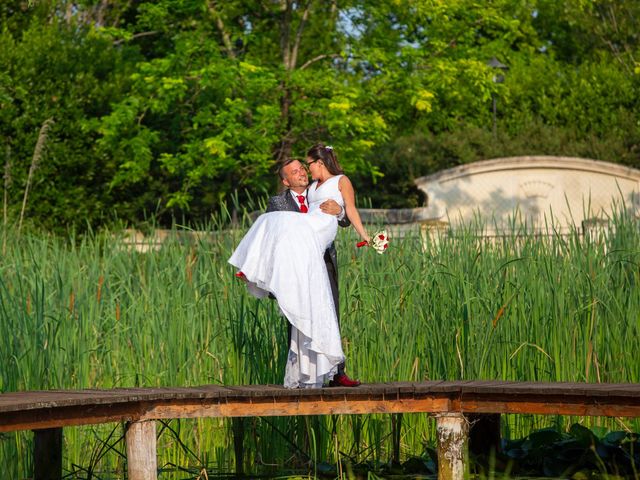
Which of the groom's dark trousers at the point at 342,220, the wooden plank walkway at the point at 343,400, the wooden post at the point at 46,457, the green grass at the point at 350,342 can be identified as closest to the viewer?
the wooden plank walkway at the point at 343,400

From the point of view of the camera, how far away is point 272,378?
6.93 m

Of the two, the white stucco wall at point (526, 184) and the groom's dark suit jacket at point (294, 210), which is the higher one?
the white stucco wall at point (526, 184)

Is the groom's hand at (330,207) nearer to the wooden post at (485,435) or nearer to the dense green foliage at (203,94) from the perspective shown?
the wooden post at (485,435)

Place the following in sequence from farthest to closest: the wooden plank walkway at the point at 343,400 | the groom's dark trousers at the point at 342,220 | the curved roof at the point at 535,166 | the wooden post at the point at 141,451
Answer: the curved roof at the point at 535,166, the groom's dark trousers at the point at 342,220, the wooden post at the point at 141,451, the wooden plank walkway at the point at 343,400

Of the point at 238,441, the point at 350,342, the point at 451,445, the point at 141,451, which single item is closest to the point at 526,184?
the point at 350,342

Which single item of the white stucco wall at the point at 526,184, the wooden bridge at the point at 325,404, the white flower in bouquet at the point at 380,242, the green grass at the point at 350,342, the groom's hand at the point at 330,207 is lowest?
the wooden bridge at the point at 325,404

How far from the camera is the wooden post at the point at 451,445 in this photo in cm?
591

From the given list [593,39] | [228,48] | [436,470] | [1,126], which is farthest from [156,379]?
[593,39]

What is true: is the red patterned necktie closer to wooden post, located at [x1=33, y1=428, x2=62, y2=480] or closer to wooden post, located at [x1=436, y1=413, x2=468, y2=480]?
wooden post, located at [x1=436, y1=413, x2=468, y2=480]

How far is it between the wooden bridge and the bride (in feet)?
0.60

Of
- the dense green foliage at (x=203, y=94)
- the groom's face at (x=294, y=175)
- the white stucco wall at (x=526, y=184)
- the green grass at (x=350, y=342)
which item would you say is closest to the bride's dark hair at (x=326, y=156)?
the groom's face at (x=294, y=175)

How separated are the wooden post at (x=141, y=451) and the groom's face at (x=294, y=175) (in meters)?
1.42

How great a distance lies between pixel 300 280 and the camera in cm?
593

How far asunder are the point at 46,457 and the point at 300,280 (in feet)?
5.16
